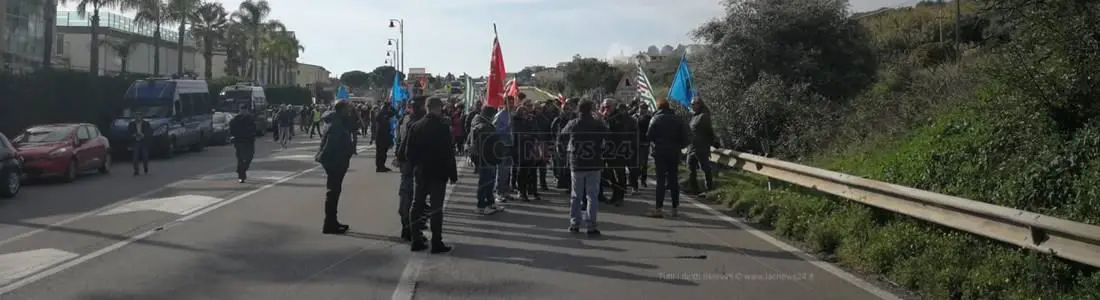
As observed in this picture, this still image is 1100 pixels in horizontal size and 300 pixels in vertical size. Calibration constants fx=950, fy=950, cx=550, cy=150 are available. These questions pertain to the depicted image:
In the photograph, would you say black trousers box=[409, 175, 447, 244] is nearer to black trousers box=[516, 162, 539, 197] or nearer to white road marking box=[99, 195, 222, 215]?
white road marking box=[99, 195, 222, 215]

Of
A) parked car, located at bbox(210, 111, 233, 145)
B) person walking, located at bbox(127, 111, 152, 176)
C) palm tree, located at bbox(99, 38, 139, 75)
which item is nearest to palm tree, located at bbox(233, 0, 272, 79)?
palm tree, located at bbox(99, 38, 139, 75)

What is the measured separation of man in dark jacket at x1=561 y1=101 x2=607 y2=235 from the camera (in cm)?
1067

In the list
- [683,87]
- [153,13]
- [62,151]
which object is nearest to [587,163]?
[683,87]

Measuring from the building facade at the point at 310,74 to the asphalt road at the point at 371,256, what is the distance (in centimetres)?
11901

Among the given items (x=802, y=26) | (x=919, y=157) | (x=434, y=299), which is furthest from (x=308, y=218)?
(x=802, y=26)

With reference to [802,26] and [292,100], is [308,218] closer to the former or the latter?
[802,26]

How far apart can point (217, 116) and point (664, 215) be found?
27001 millimetres

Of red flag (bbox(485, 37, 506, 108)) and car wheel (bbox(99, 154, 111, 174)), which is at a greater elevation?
red flag (bbox(485, 37, 506, 108))

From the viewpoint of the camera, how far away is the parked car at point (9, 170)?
15711mm

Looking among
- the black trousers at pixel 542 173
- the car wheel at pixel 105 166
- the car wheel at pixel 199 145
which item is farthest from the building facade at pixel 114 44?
the black trousers at pixel 542 173

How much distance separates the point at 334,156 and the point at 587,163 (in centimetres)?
287

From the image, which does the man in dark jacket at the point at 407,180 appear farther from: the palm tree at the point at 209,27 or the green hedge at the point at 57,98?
the palm tree at the point at 209,27

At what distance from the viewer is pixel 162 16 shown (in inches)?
2047

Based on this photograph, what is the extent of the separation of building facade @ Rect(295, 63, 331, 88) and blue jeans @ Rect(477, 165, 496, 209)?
11983 cm
